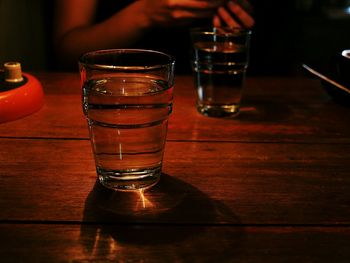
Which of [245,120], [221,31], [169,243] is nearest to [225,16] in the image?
[221,31]

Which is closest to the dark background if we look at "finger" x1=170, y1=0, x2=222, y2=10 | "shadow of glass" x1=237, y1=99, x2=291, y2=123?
"shadow of glass" x1=237, y1=99, x2=291, y2=123

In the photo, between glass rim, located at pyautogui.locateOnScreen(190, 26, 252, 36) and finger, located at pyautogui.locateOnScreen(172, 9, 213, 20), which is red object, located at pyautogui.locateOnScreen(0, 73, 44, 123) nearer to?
glass rim, located at pyautogui.locateOnScreen(190, 26, 252, 36)

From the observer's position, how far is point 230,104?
870mm

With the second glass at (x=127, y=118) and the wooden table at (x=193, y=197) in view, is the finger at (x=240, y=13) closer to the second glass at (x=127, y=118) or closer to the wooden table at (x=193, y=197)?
the wooden table at (x=193, y=197)

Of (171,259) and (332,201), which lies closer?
(171,259)

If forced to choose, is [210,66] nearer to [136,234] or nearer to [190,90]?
[190,90]

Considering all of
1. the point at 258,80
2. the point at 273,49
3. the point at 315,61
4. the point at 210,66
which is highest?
the point at 210,66

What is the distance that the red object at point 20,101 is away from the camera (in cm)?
78

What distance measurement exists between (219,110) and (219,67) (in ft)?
0.28

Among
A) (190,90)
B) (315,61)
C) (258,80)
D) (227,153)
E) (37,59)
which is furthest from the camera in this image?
(315,61)

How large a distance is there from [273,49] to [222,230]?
1.67 meters

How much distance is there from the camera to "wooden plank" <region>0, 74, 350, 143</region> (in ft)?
2.46

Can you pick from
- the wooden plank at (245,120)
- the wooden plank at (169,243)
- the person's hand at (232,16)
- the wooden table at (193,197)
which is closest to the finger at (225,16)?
the person's hand at (232,16)

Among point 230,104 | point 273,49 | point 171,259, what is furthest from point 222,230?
point 273,49
